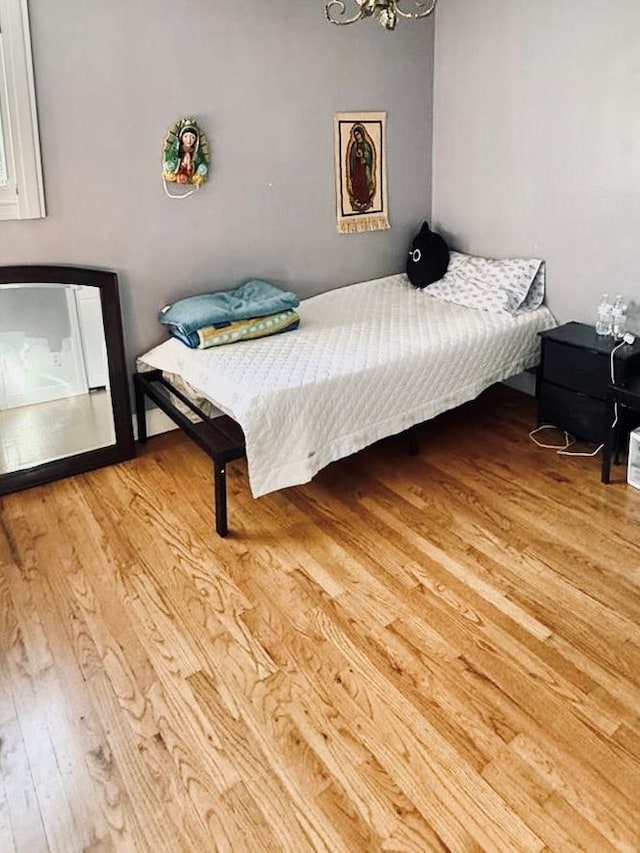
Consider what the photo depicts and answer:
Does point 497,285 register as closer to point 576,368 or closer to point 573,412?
point 576,368

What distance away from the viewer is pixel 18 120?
8.91 feet

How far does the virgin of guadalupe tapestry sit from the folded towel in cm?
86

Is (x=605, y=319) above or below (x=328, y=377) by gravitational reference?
above

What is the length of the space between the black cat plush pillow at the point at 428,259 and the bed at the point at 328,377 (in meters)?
0.22

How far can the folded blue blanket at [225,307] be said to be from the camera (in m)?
3.03

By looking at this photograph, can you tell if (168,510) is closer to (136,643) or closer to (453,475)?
(136,643)

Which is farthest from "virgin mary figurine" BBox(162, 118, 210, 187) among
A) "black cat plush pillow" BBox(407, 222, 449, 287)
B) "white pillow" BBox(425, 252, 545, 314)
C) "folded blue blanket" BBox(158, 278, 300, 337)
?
"white pillow" BBox(425, 252, 545, 314)

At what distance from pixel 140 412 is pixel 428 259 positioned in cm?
177

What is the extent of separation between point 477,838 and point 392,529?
1.25m

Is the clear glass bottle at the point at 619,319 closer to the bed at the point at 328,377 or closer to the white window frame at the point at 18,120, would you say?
the bed at the point at 328,377

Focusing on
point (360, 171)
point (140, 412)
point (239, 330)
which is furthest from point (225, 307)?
point (360, 171)

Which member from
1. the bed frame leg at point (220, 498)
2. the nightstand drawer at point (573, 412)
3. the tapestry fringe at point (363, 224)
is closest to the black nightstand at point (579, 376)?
the nightstand drawer at point (573, 412)

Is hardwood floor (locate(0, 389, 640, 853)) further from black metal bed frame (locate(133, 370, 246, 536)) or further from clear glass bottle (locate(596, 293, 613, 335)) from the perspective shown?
clear glass bottle (locate(596, 293, 613, 335))

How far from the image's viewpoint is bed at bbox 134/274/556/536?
2621 millimetres
